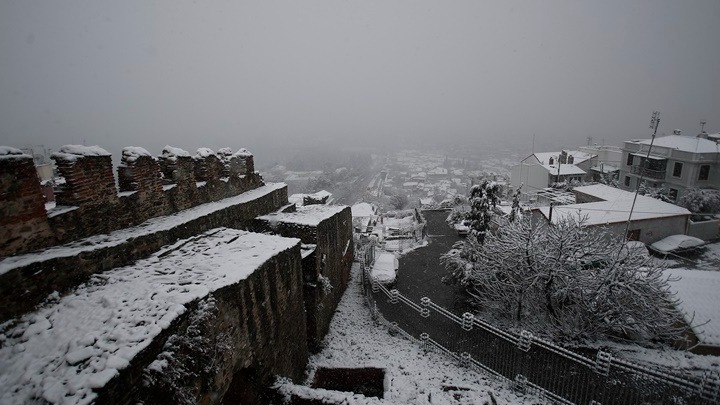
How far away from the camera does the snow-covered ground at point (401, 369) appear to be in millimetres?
7082

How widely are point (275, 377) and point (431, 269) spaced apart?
39.9ft

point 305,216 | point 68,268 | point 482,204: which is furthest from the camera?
point 482,204

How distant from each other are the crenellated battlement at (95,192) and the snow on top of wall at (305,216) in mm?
1937

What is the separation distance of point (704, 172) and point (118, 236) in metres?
39.9

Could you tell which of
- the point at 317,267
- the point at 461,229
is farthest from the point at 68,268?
the point at 461,229

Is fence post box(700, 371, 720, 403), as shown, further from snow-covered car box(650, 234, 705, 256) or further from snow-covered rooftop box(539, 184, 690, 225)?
snow-covered car box(650, 234, 705, 256)

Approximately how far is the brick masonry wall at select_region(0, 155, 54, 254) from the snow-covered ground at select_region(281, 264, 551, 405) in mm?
4783

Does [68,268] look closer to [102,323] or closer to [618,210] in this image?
[102,323]

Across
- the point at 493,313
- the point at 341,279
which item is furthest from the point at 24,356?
the point at 493,313

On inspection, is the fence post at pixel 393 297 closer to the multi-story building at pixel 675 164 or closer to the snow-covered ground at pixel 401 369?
the snow-covered ground at pixel 401 369

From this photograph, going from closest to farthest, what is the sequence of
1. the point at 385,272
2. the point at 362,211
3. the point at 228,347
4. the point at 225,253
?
the point at 228,347 → the point at 225,253 → the point at 385,272 → the point at 362,211

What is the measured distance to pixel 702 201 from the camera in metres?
24.3

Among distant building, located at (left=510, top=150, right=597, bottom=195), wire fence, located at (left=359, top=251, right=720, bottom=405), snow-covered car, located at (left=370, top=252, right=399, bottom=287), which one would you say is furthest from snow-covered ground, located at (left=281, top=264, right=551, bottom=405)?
distant building, located at (left=510, top=150, right=597, bottom=195)

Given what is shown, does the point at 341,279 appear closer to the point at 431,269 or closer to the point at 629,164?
the point at 431,269
